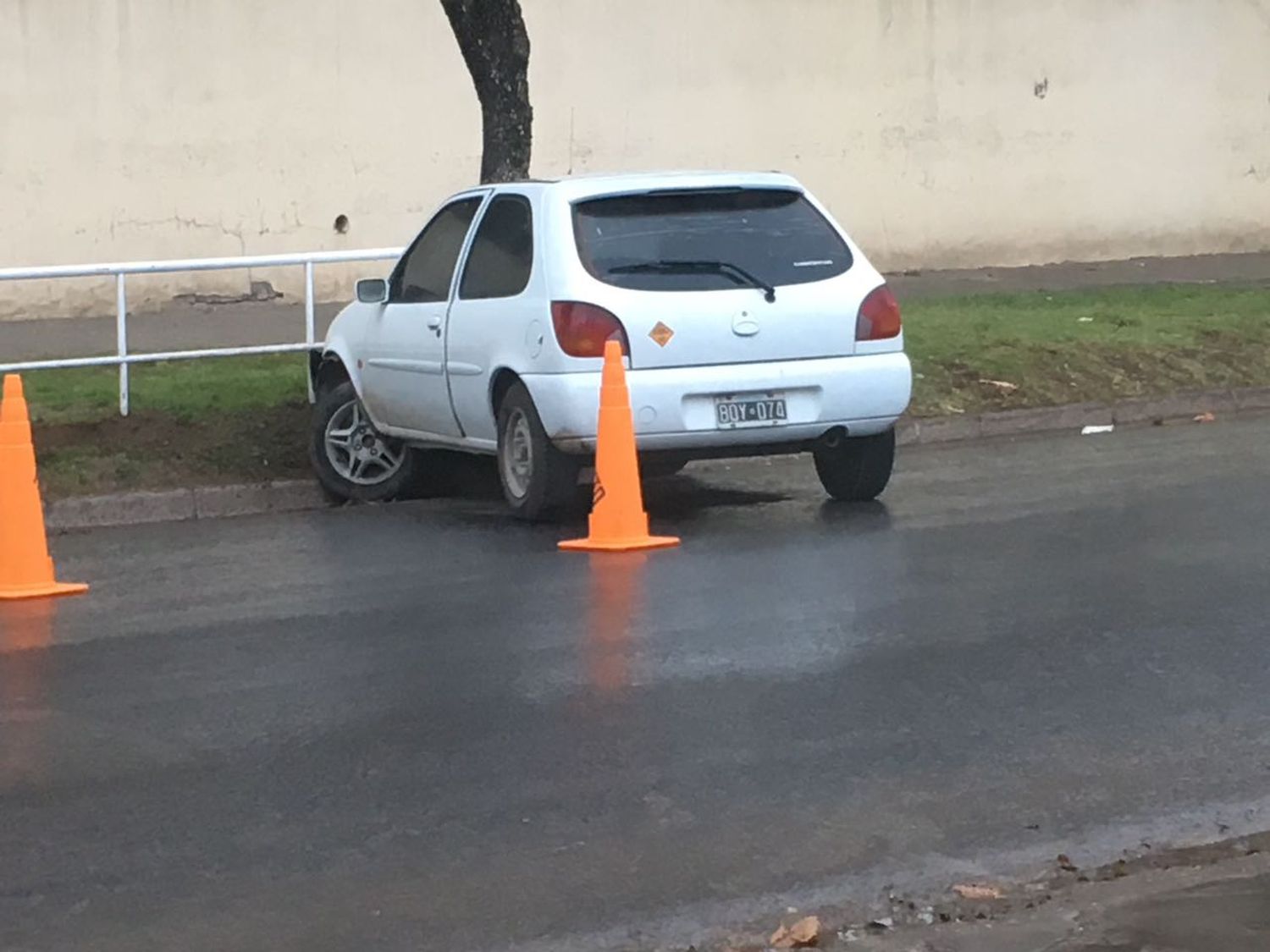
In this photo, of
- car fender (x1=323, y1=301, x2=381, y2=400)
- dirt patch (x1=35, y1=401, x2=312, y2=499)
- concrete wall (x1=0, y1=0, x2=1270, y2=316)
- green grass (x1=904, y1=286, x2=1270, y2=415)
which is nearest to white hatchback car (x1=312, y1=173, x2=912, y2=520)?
car fender (x1=323, y1=301, x2=381, y2=400)

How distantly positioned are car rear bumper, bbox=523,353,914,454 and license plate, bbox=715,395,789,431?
0.02m

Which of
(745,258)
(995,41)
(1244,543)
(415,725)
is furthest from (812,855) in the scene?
(995,41)

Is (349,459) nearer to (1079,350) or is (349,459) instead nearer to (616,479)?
(616,479)

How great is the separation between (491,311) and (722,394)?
4.29 ft

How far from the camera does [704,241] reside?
35.3 feet

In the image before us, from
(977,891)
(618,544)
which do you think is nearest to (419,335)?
(618,544)

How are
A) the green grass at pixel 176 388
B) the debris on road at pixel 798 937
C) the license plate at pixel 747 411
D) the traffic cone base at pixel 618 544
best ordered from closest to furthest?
the debris on road at pixel 798 937, the traffic cone base at pixel 618 544, the license plate at pixel 747 411, the green grass at pixel 176 388

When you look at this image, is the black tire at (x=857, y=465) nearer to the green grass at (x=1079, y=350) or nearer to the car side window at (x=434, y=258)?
the car side window at (x=434, y=258)

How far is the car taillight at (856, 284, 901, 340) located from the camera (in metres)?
10.8

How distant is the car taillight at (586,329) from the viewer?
10398 millimetres

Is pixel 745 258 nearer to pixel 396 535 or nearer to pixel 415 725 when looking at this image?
pixel 396 535

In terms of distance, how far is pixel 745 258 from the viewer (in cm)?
1073

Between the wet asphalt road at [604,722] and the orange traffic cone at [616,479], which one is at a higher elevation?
Answer: the orange traffic cone at [616,479]

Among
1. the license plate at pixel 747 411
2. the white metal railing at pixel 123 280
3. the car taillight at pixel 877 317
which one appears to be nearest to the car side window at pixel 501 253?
the license plate at pixel 747 411
